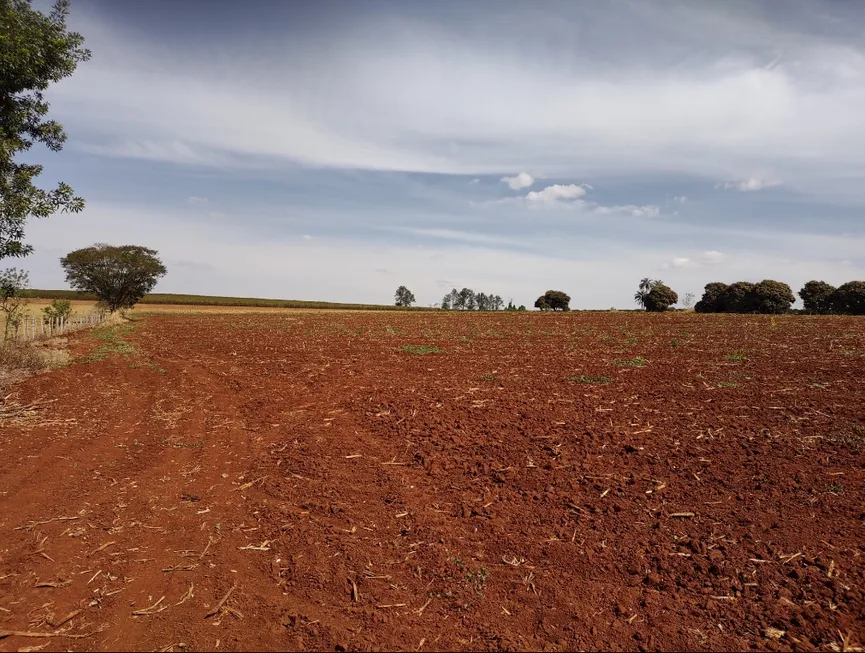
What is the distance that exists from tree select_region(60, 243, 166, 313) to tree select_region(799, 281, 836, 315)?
78359 millimetres

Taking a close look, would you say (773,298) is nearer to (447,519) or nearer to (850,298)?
(850,298)

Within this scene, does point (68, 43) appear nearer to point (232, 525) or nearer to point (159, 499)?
point (159, 499)

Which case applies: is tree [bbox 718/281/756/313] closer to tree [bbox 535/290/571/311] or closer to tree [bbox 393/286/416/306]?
tree [bbox 535/290/571/311]

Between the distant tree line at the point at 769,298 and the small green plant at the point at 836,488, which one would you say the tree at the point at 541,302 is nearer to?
the distant tree line at the point at 769,298

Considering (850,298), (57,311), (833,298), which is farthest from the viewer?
(833,298)

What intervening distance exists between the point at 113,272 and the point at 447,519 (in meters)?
61.1

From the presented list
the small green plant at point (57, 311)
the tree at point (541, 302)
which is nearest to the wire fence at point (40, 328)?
the small green plant at point (57, 311)

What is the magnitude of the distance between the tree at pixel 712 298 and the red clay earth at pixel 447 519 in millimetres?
54745

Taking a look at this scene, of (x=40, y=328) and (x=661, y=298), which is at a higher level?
(x=661, y=298)

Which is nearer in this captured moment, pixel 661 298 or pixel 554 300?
pixel 661 298

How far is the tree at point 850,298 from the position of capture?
1882 inches

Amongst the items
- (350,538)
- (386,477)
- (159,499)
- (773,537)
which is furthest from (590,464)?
(159,499)

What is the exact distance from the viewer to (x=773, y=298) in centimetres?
5188

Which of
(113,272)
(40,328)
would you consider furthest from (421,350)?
(113,272)
